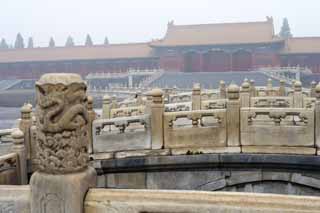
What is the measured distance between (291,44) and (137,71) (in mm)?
16375

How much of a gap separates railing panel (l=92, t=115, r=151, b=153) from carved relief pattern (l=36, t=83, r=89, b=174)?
146 inches

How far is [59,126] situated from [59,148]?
0.47 feet

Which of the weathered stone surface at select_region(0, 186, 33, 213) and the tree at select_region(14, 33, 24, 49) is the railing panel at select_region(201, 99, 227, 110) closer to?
Answer: the weathered stone surface at select_region(0, 186, 33, 213)

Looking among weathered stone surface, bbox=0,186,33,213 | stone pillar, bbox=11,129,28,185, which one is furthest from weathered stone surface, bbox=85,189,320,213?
stone pillar, bbox=11,129,28,185

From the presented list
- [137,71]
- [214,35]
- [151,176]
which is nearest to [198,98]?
[151,176]

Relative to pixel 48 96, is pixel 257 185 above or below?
below

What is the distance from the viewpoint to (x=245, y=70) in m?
41.1

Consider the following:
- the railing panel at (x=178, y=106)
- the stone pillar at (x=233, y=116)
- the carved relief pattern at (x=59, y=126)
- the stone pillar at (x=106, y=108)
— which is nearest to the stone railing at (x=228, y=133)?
the stone pillar at (x=233, y=116)

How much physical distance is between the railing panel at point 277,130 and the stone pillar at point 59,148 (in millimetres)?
4047

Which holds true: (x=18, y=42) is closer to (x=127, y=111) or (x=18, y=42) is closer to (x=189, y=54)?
(x=189, y=54)

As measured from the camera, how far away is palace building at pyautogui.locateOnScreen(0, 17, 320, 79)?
40188mm

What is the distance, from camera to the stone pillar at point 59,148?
8.13 feet

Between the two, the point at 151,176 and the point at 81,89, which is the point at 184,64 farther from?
the point at 81,89

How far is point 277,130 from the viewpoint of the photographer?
20.1ft
